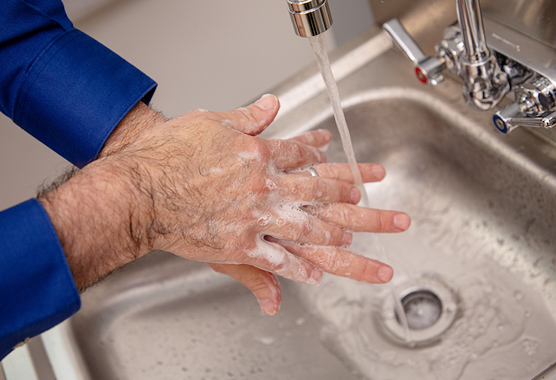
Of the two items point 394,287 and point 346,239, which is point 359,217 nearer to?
point 346,239

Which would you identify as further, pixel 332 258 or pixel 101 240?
pixel 332 258

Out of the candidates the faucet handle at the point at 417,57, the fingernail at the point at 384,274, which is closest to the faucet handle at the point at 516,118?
the faucet handle at the point at 417,57

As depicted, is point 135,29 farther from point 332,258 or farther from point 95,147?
point 332,258

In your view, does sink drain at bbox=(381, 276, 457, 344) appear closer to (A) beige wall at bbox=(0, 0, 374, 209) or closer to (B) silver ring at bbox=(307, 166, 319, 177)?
(B) silver ring at bbox=(307, 166, 319, 177)

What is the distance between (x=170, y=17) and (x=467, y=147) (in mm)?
608

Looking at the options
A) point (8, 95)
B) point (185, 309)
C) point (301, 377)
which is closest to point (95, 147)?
point (8, 95)

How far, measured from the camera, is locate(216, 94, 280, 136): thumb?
63 centimetres

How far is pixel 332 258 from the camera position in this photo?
2.17 feet

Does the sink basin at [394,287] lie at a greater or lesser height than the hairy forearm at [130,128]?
lesser

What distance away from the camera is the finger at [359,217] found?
67cm

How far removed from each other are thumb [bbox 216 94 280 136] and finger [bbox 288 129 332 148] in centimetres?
9

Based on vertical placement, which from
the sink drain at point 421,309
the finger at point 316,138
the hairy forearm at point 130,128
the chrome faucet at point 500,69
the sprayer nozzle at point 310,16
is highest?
the sprayer nozzle at point 310,16

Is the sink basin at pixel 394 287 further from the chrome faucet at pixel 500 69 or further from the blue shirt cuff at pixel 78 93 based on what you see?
the blue shirt cuff at pixel 78 93

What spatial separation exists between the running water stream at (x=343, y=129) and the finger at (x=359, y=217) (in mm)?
61
